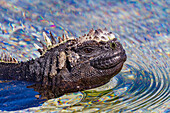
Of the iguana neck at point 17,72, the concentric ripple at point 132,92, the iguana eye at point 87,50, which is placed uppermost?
the iguana eye at point 87,50

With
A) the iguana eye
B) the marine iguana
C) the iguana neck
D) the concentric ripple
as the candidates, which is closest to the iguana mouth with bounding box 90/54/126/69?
the marine iguana

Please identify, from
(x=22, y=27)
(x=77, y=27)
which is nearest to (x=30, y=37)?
(x=22, y=27)

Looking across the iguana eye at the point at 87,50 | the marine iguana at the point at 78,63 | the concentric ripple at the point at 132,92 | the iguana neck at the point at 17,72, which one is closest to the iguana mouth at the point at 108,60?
the marine iguana at the point at 78,63

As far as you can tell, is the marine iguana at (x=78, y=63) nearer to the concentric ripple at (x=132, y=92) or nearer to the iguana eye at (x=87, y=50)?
the iguana eye at (x=87, y=50)

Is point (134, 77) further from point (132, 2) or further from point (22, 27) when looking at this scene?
point (132, 2)

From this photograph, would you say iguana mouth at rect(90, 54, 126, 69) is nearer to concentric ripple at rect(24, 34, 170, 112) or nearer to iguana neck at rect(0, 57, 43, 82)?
concentric ripple at rect(24, 34, 170, 112)
